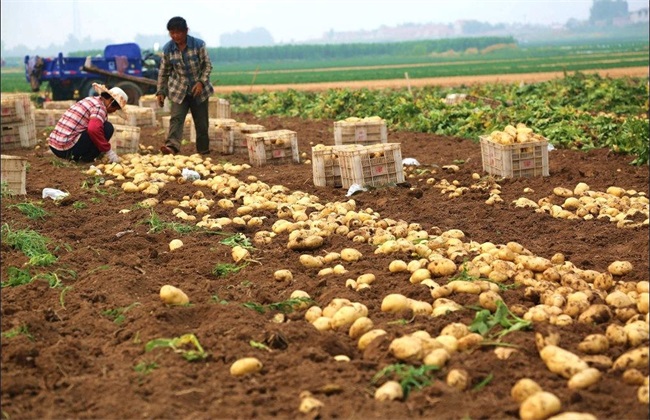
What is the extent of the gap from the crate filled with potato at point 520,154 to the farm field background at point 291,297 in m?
0.19

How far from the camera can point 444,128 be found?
15.0 m

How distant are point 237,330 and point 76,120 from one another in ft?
24.8

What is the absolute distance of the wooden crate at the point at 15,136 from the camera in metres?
13.6

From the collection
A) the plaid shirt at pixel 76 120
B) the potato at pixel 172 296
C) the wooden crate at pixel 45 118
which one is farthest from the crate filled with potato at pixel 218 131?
the potato at pixel 172 296

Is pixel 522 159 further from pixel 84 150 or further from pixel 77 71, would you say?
pixel 77 71

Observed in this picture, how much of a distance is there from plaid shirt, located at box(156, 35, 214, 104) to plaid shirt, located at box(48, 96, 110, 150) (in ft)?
4.45

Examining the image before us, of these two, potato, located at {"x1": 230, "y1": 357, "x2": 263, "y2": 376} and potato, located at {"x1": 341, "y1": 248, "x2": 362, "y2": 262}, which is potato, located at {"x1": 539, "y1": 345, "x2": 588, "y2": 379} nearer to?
potato, located at {"x1": 230, "y1": 357, "x2": 263, "y2": 376}

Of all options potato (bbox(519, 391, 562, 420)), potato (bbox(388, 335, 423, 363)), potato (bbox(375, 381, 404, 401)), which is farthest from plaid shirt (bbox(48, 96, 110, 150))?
potato (bbox(519, 391, 562, 420))

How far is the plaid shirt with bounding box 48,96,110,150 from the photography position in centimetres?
1130

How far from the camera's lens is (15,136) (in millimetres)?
13688

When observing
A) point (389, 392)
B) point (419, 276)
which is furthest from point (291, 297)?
point (389, 392)

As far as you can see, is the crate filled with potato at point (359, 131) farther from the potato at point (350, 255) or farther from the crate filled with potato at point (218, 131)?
the potato at point (350, 255)

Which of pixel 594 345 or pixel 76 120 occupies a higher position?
pixel 76 120

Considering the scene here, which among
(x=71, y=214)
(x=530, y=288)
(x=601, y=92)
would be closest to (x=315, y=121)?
(x=601, y=92)
